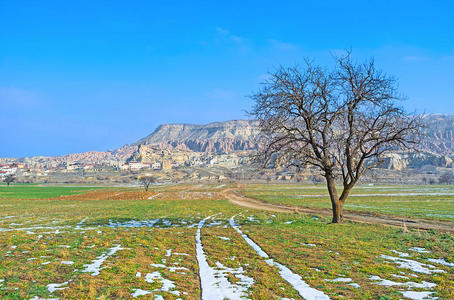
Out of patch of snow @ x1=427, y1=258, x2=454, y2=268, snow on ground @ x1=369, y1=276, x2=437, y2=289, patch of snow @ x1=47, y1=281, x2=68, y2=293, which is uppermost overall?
patch of snow @ x1=47, y1=281, x2=68, y2=293

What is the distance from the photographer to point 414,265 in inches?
433

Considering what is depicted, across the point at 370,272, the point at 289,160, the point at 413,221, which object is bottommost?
the point at 413,221

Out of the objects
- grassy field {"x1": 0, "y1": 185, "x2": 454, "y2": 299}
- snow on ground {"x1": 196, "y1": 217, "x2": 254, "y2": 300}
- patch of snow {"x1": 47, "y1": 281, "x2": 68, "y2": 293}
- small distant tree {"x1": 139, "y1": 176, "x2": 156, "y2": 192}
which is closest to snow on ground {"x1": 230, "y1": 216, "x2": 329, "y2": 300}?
grassy field {"x1": 0, "y1": 185, "x2": 454, "y2": 299}

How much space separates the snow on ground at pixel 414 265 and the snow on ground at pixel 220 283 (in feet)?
18.8

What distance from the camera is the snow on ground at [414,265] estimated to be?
10274 mm

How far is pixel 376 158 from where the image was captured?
21.2 meters

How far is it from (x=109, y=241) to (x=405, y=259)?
12.8m

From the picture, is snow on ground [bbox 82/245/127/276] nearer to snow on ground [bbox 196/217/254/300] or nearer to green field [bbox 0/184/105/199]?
snow on ground [bbox 196/217/254/300]

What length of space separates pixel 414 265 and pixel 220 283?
714 cm

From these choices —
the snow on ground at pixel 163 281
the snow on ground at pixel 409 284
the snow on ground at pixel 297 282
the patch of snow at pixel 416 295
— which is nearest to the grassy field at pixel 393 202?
the snow on ground at pixel 409 284

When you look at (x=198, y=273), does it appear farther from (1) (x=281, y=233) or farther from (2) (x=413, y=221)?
(2) (x=413, y=221)

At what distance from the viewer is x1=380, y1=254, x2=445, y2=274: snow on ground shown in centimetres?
1027

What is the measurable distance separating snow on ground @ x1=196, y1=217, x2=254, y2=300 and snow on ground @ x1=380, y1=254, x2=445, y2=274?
18.8 feet

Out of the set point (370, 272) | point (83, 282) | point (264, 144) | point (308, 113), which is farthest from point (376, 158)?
point (83, 282)
